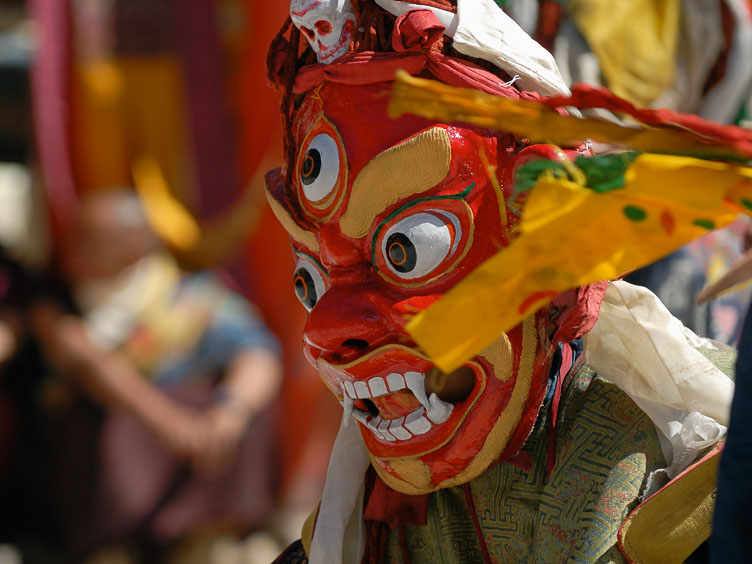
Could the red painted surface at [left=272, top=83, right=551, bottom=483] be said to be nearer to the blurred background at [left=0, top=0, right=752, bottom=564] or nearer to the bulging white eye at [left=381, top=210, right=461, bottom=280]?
the bulging white eye at [left=381, top=210, right=461, bottom=280]

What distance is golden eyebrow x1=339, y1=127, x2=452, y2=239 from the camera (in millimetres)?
1095

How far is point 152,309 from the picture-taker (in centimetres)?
331

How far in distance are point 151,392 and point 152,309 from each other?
0.26 m

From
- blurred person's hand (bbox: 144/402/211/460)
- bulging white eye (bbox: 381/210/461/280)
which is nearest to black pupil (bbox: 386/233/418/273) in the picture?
bulging white eye (bbox: 381/210/461/280)

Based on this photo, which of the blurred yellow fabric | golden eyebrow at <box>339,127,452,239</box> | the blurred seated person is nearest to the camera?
golden eyebrow at <box>339,127,452,239</box>

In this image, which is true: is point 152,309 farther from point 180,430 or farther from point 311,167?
point 311,167

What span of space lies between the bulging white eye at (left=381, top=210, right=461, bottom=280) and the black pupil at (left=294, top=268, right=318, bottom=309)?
174 mm

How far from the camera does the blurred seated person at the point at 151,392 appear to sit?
319cm

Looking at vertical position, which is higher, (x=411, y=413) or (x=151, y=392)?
(x=411, y=413)

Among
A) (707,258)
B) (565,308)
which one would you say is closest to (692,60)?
(707,258)

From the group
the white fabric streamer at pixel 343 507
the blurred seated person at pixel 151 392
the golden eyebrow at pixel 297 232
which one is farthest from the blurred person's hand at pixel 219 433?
the golden eyebrow at pixel 297 232

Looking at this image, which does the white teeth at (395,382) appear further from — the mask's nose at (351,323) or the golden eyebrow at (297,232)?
the golden eyebrow at (297,232)

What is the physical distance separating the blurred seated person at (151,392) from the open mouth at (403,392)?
2109mm

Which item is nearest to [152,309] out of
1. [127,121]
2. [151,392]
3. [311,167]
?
[151,392]
